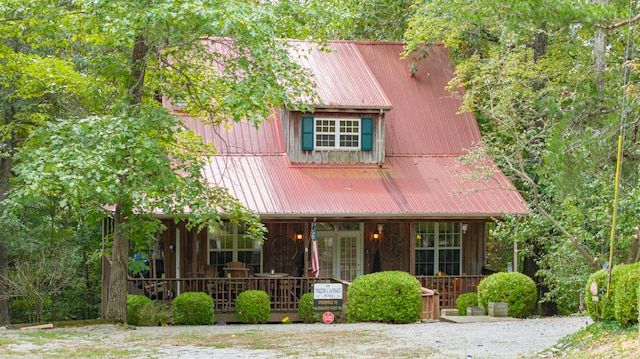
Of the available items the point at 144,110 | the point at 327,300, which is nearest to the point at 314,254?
the point at 327,300

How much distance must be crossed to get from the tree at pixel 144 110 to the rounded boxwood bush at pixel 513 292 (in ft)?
19.8

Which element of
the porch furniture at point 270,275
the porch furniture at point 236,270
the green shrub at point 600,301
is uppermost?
the green shrub at point 600,301

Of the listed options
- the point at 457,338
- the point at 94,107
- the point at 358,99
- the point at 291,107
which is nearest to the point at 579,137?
the point at 457,338

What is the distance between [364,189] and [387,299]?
4562 millimetres

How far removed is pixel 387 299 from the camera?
741 inches

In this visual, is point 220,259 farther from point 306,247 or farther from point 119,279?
point 119,279

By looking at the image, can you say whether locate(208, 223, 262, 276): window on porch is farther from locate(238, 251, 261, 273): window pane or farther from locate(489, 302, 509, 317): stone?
locate(489, 302, 509, 317): stone

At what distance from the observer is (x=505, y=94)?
20922 mm

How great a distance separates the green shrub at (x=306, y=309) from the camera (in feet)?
67.7

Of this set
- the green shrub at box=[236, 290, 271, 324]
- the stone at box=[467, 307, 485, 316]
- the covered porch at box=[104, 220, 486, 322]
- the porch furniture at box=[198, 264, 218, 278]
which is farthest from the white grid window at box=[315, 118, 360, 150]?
the stone at box=[467, 307, 485, 316]

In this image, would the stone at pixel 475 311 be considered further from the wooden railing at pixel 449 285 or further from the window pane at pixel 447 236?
the window pane at pixel 447 236

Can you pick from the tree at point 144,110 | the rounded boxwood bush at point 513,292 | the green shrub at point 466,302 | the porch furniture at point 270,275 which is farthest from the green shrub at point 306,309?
the rounded boxwood bush at point 513,292

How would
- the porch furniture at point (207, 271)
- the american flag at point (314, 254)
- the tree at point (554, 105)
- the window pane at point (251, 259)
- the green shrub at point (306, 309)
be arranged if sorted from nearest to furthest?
1. the tree at point (554, 105)
2. the green shrub at point (306, 309)
3. the american flag at point (314, 254)
4. the porch furniture at point (207, 271)
5. the window pane at point (251, 259)

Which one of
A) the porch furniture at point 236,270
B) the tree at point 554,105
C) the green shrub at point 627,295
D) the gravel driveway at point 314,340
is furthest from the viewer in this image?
the porch furniture at point 236,270
